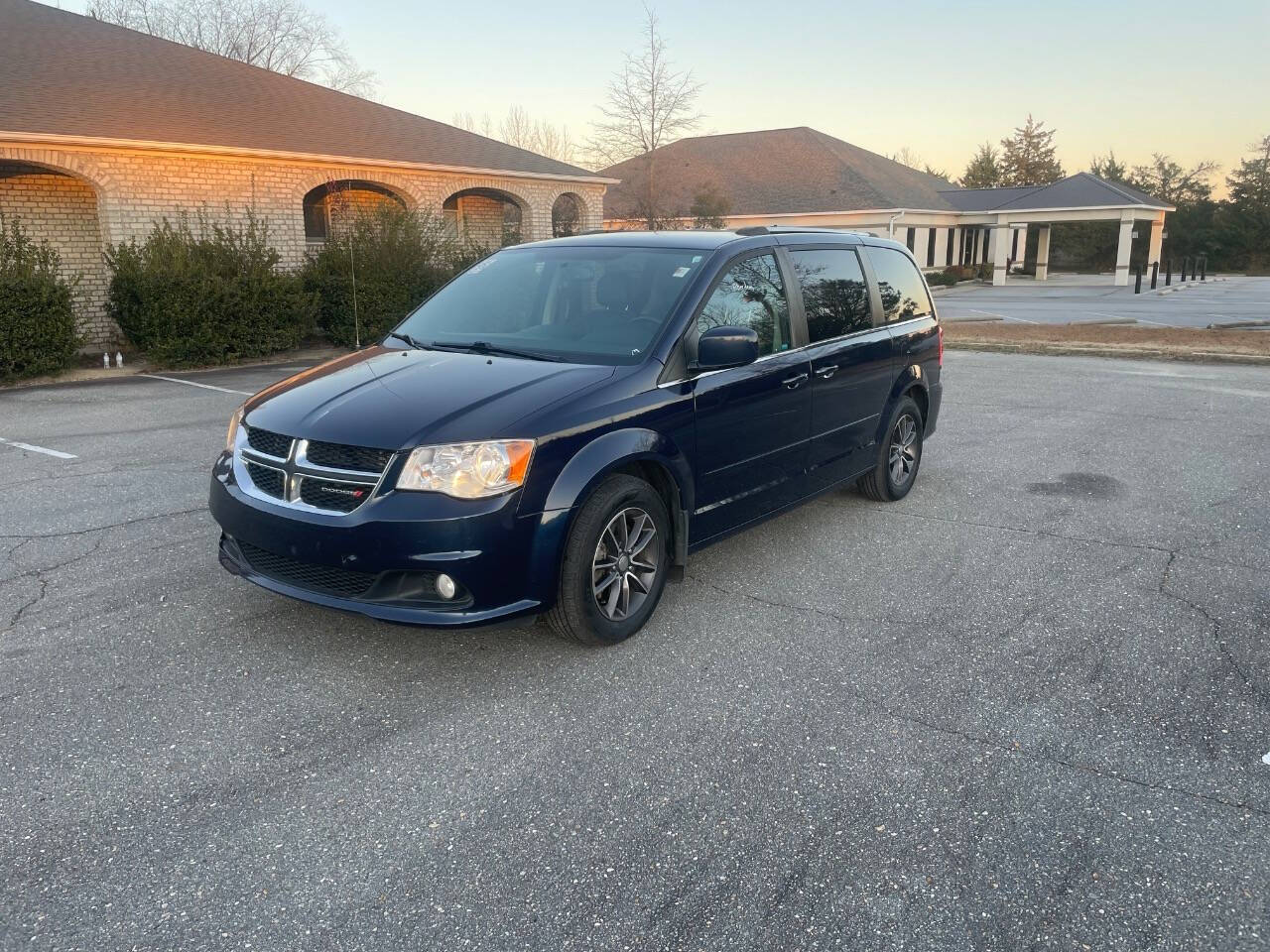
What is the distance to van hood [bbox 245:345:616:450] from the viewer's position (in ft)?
12.7

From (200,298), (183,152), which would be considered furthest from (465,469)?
(183,152)

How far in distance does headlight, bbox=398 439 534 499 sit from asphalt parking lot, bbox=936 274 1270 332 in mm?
21281

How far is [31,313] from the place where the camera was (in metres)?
12.8

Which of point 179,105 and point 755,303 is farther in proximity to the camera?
point 179,105

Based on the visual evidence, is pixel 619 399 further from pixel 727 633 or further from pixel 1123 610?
pixel 1123 610

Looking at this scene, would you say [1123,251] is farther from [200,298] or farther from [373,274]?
[200,298]

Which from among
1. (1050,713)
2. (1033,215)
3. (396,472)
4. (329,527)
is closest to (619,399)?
(396,472)

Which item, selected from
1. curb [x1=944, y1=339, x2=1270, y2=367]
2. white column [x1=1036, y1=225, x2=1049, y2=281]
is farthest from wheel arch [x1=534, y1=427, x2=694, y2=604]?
white column [x1=1036, y1=225, x2=1049, y2=281]

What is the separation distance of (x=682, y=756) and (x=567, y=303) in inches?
103

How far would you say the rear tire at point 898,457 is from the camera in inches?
260

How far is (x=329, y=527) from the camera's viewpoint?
3814 mm

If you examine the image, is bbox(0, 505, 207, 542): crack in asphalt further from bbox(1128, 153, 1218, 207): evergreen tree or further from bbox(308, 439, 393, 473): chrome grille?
bbox(1128, 153, 1218, 207): evergreen tree

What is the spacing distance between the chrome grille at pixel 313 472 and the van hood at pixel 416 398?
0.05 m

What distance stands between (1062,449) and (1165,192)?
70.2 meters
